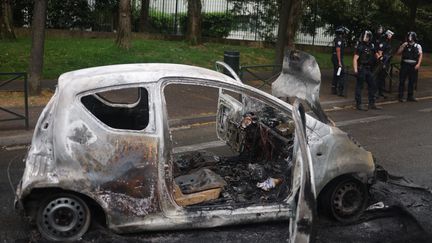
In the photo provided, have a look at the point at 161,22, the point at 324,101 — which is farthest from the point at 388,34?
the point at 161,22

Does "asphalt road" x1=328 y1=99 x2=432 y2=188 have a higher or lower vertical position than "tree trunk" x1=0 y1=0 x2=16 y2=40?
lower

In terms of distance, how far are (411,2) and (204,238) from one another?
53.7ft

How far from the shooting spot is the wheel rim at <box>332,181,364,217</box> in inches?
206

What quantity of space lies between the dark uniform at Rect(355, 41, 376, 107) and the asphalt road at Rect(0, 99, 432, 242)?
249 cm

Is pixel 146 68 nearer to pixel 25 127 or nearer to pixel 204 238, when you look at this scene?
pixel 204 238

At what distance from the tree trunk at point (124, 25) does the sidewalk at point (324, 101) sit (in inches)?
162

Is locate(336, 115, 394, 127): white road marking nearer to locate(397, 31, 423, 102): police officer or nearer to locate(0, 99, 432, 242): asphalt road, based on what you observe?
locate(0, 99, 432, 242): asphalt road

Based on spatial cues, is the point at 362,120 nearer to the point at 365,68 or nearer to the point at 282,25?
the point at 365,68

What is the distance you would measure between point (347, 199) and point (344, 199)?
0.04m

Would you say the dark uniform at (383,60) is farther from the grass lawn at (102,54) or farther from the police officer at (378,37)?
the grass lawn at (102,54)

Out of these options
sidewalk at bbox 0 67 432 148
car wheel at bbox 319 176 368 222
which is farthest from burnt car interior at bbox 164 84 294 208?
sidewalk at bbox 0 67 432 148

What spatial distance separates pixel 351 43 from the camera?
922 inches

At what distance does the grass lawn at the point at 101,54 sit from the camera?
14.4m

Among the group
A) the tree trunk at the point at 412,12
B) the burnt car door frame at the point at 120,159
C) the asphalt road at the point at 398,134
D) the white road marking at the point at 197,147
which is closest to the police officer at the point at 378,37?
the asphalt road at the point at 398,134
